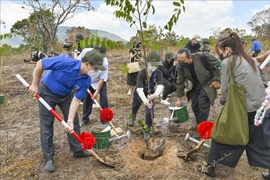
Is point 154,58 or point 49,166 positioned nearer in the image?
point 49,166

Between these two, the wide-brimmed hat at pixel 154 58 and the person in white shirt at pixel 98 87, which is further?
the person in white shirt at pixel 98 87

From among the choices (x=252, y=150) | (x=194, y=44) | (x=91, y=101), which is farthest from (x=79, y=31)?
(x=252, y=150)

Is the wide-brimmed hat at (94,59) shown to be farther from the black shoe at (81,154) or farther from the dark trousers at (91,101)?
the dark trousers at (91,101)

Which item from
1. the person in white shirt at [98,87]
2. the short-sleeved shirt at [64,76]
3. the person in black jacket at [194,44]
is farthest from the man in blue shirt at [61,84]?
the person in black jacket at [194,44]

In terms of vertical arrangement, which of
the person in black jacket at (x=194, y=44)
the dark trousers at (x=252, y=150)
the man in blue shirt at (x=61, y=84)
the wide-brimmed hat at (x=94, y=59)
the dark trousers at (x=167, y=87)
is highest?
the person in black jacket at (x=194, y=44)

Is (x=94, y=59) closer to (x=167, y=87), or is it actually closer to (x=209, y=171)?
(x=209, y=171)

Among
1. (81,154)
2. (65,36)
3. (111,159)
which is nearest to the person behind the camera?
(111,159)

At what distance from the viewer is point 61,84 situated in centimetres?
314

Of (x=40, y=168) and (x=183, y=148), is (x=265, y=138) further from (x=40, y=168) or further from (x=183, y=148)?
(x=40, y=168)

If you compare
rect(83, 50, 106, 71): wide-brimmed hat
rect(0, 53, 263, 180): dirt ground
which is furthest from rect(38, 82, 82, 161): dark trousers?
rect(83, 50, 106, 71): wide-brimmed hat

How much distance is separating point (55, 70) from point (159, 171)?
65.5 inches

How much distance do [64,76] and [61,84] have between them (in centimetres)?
14

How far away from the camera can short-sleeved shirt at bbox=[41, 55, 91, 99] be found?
298 centimetres

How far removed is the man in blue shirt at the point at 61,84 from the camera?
9.81ft
